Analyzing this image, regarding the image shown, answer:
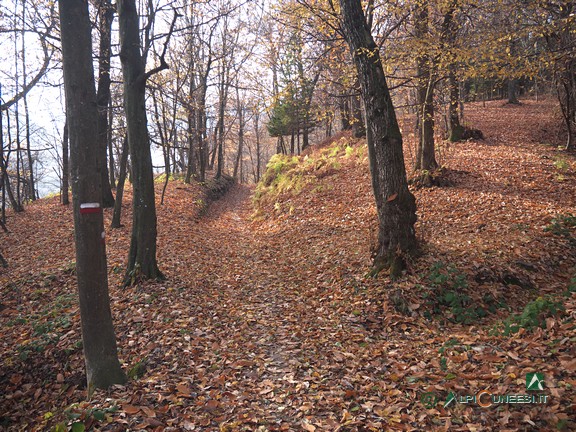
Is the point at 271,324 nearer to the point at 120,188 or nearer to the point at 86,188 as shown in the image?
the point at 86,188

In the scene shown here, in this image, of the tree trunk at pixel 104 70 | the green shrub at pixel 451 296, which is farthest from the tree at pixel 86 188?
the tree trunk at pixel 104 70

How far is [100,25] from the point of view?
12250 millimetres

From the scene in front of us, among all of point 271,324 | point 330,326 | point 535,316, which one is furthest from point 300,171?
point 535,316

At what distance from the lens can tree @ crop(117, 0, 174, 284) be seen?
24.2 feet

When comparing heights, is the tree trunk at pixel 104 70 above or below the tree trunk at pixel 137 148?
above

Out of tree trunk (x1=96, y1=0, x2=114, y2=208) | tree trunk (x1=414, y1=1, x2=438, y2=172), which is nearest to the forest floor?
tree trunk (x1=414, y1=1, x2=438, y2=172)

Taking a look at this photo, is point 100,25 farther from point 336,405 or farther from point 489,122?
point 489,122

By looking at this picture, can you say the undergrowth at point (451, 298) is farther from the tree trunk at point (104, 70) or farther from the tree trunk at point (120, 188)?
the tree trunk at point (120, 188)

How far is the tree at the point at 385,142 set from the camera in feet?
22.2

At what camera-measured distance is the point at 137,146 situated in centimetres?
771

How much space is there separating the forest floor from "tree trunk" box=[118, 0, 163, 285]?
642mm

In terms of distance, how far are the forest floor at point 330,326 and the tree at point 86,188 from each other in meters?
0.65

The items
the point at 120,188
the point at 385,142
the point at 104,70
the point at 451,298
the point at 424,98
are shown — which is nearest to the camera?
the point at 451,298

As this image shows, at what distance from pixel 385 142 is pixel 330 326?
11.9 ft
